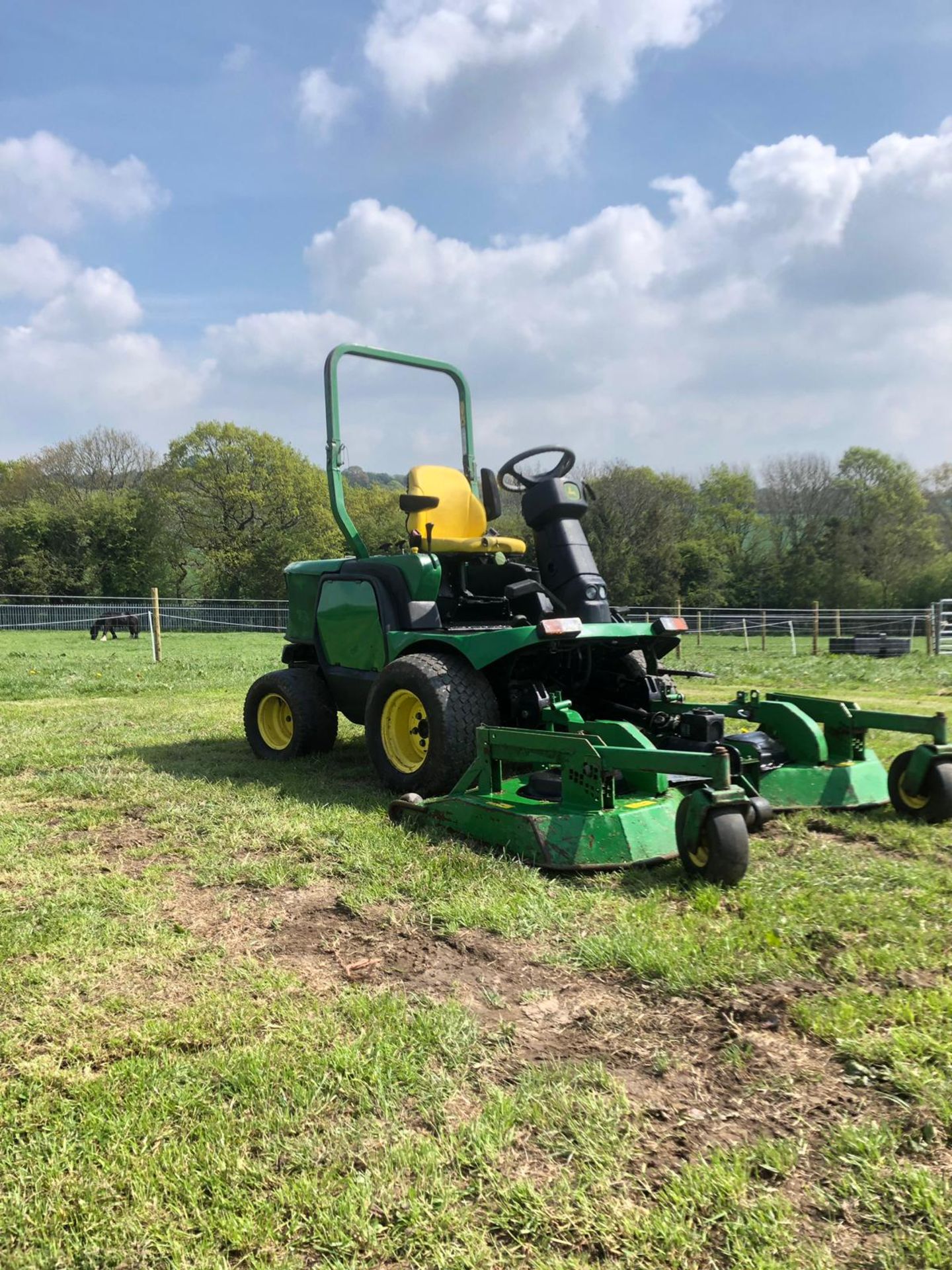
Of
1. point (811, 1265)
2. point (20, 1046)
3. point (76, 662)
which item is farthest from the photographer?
point (76, 662)

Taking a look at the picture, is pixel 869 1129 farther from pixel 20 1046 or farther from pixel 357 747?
pixel 357 747

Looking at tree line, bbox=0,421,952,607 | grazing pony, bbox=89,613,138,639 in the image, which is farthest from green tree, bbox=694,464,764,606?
grazing pony, bbox=89,613,138,639

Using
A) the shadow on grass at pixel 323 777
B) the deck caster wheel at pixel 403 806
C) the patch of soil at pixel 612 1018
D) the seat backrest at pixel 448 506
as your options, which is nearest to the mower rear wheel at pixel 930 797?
the shadow on grass at pixel 323 777

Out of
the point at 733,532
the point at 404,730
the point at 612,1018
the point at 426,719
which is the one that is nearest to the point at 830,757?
the point at 426,719

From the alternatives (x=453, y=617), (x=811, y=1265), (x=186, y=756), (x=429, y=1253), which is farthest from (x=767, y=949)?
(x=186, y=756)

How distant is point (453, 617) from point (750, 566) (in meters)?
42.4

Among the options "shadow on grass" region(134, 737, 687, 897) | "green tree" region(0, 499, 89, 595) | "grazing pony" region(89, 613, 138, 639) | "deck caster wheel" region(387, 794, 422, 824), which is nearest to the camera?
"shadow on grass" region(134, 737, 687, 897)

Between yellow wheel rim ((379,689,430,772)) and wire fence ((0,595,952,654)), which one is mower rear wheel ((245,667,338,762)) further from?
wire fence ((0,595,952,654))

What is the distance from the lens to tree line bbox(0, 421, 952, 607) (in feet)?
132

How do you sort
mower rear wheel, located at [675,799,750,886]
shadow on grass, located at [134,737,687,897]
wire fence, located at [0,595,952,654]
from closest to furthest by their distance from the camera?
1. mower rear wheel, located at [675,799,750,886]
2. shadow on grass, located at [134,737,687,897]
3. wire fence, located at [0,595,952,654]

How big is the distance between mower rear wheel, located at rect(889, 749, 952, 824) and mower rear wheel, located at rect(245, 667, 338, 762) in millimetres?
3532

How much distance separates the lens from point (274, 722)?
256 inches

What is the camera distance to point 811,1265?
1543 millimetres

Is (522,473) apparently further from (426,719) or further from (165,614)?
(165,614)
